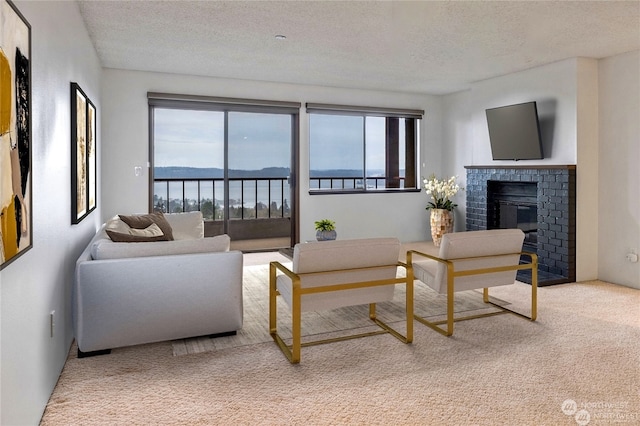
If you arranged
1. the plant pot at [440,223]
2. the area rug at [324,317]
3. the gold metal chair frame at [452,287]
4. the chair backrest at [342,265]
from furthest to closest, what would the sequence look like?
the plant pot at [440,223] < the gold metal chair frame at [452,287] < the area rug at [324,317] < the chair backrest at [342,265]

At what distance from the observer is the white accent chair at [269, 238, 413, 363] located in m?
2.87

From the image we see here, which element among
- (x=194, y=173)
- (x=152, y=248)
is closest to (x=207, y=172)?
(x=194, y=173)

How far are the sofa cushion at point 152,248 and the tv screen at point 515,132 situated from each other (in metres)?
4.12

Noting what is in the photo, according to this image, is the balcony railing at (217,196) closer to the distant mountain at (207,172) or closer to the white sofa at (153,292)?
the distant mountain at (207,172)

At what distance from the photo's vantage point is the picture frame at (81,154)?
126 inches

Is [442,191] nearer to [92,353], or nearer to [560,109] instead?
[560,109]

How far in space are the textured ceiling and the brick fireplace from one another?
1.34 m

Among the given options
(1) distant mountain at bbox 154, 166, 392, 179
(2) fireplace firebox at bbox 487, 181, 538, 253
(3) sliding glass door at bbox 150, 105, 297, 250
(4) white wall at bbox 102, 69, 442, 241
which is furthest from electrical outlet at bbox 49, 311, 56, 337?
(2) fireplace firebox at bbox 487, 181, 538, 253

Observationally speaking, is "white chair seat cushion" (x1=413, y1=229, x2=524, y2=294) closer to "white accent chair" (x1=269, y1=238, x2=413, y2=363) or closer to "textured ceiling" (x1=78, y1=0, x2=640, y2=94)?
"white accent chair" (x1=269, y1=238, x2=413, y2=363)

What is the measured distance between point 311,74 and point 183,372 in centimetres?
441

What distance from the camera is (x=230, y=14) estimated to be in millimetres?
3803

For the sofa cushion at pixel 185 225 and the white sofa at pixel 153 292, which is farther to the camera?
the sofa cushion at pixel 185 225

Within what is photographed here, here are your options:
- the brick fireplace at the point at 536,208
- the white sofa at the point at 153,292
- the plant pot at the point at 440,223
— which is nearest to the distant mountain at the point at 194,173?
the plant pot at the point at 440,223

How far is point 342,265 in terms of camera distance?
2.99m
